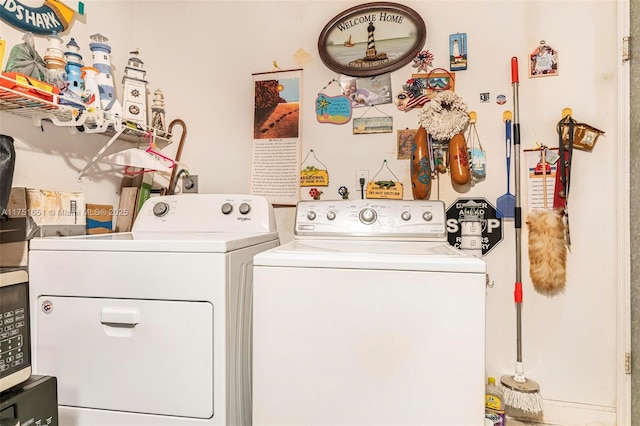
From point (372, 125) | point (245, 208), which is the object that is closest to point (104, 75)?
point (245, 208)

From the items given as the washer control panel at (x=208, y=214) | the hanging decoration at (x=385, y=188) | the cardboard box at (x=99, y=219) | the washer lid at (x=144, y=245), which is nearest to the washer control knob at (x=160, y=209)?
the washer control panel at (x=208, y=214)

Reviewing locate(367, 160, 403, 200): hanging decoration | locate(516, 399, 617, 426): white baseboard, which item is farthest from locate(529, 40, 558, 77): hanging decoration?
locate(516, 399, 617, 426): white baseboard

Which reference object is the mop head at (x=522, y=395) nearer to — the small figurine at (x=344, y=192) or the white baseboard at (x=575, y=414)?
the white baseboard at (x=575, y=414)

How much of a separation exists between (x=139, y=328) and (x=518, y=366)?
1.63 m

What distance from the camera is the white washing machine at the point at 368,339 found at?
1.00 meters

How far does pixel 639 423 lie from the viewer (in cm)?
154

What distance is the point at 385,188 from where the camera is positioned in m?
1.94

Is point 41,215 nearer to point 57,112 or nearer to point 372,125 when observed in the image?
point 57,112

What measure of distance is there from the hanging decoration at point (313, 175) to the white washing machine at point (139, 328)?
872 mm

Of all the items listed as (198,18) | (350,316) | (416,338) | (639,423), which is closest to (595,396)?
(639,423)

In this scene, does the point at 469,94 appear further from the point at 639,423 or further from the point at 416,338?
the point at 639,423

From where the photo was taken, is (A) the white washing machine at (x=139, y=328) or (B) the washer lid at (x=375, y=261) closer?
(B) the washer lid at (x=375, y=261)

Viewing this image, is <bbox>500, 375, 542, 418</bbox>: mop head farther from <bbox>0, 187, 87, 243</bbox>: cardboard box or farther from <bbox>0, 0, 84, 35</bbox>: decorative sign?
<bbox>0, 0, 84, 35</bbox>: decorative sign

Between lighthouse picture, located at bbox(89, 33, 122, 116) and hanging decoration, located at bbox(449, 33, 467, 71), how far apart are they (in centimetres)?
167
